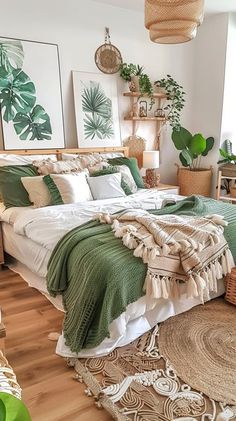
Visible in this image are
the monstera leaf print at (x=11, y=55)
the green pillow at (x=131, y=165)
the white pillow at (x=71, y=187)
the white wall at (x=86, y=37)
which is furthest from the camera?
the green pillow at (x=131, y=165)

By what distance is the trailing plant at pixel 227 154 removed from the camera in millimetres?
4531

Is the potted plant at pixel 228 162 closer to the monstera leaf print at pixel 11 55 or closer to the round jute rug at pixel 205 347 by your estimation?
the round jute rug at pixel 205 347

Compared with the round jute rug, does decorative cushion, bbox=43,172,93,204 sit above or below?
above

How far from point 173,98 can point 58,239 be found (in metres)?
3.10

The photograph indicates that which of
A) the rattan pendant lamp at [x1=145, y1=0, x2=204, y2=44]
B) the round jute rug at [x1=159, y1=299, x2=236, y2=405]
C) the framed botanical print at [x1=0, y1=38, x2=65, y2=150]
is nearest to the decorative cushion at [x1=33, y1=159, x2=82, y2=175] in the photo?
the framed botanical print at [x1=0, y1=38, x2=65, y2=150]

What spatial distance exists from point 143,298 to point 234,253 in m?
0.90

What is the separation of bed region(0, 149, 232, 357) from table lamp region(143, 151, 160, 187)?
812 mm

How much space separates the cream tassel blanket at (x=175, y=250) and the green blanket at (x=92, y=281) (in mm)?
74

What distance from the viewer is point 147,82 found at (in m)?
4.26

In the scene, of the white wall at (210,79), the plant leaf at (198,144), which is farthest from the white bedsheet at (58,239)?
the white wall at (210,79)

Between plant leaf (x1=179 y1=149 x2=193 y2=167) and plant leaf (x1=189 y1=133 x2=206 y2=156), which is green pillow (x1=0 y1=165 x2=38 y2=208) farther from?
plant leaf (x1=189 y1=133 x2=206 y2=156)

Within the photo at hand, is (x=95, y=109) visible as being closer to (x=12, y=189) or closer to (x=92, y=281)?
(x=12, y=189)

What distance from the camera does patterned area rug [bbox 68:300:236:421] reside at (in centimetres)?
156

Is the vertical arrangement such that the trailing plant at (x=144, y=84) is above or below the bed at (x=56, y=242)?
above
